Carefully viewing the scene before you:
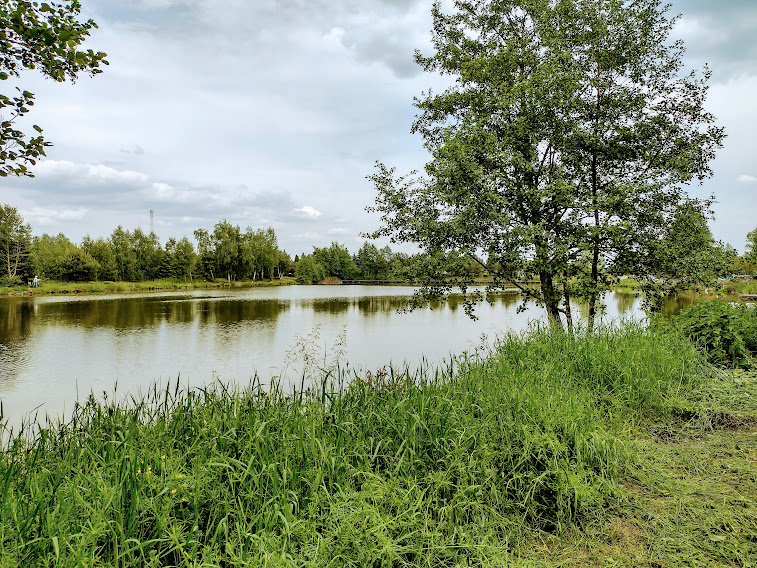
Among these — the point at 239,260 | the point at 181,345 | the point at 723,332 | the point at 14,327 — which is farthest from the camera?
the point at 239,260

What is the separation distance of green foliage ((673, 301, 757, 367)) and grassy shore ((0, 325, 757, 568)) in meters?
2.34

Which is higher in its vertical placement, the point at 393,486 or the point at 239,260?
the point at 239,260

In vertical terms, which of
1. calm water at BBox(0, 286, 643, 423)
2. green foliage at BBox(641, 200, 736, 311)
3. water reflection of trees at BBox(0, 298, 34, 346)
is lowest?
calm water at BBox(0, 286, 643, 423)

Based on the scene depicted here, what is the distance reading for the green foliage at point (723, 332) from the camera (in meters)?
6.27

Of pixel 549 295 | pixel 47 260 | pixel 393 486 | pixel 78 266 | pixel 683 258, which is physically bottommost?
pixel 393 486

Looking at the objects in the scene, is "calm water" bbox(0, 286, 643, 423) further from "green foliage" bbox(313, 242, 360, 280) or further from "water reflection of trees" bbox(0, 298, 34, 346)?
"green foliage" bbox(313, 242, 360, 280)

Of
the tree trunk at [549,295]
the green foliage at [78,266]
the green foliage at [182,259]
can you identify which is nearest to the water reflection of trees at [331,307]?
the tree trunk at [549,295]

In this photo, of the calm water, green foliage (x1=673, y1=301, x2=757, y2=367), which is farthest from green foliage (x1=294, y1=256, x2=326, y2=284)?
green foliage (x1=673, y1=301, x2=757, y2=367)

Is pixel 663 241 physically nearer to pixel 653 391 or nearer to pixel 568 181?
pixel 568 181

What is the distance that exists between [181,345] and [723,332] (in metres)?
15.4

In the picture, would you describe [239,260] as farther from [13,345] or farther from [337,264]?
[13,345]

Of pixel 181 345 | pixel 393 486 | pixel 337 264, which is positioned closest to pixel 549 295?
pixel 393 486

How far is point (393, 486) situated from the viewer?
2668 millimetres

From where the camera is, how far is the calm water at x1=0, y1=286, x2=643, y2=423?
33.7 feet
